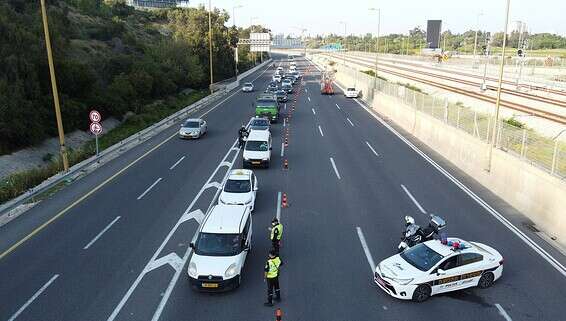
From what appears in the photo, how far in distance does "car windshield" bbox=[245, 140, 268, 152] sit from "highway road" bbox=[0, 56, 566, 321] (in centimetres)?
125

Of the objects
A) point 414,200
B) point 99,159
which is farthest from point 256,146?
point 99,159

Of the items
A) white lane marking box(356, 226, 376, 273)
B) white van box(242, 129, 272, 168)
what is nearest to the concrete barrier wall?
white lane marking box(356, 226, 376, 273)

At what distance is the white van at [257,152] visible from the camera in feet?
81.3

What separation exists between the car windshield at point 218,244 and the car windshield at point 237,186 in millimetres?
5164

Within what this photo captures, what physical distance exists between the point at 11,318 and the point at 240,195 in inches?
364

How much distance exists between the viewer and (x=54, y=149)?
3119 cm

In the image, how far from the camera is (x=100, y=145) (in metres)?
32.4

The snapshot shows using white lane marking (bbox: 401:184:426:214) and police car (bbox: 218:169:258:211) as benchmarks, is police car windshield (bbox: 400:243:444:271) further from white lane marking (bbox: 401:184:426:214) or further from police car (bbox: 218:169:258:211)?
police car (bbox: 218:169:258:211)

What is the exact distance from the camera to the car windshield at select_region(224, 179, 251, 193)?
19.0 metres

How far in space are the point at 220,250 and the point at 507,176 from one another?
1398 cm

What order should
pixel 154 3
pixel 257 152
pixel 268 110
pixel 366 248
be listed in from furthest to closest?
1. pixel 154 3
2. pixel 268 110
3. pixel 257 152
4. pixel 366 248

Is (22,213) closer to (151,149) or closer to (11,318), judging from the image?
(11,318)

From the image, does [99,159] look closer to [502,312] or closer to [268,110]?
[268,110]

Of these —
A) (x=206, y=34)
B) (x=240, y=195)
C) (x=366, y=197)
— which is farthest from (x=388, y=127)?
(x=206, y=34)
